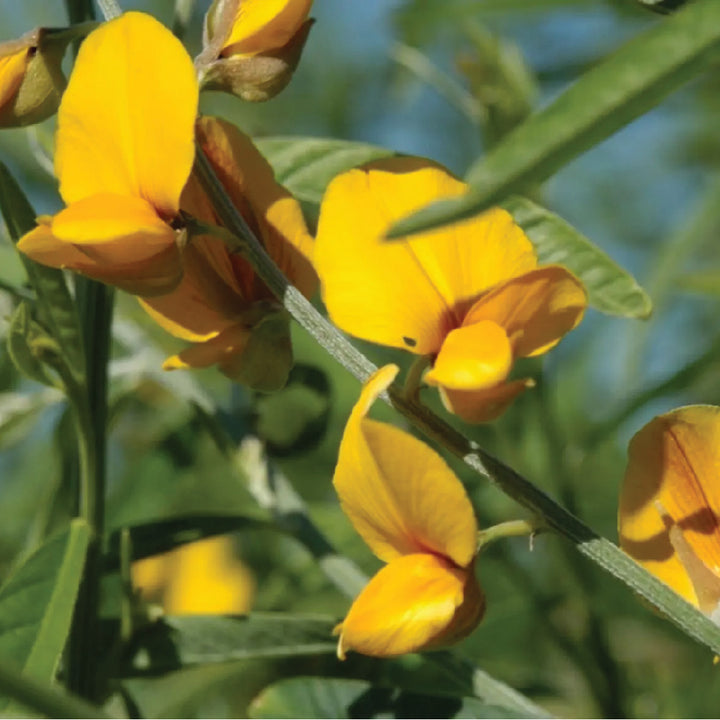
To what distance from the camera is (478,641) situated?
1.62 meters

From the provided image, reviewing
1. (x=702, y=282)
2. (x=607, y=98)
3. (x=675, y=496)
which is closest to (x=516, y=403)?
(x=702, y=282)

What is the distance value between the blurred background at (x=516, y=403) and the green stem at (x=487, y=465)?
0.93 feet

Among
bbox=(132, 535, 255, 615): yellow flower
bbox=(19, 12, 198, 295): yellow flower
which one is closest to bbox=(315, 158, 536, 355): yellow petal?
bbox=(19, 12, 198, 295): yellow flower

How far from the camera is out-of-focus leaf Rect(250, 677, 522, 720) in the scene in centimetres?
94

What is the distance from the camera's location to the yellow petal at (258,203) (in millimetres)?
926

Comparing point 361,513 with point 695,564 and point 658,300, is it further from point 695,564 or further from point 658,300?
point 658,300

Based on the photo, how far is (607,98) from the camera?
1.89 ft

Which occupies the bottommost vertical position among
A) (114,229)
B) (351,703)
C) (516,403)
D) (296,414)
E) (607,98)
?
(516,403)

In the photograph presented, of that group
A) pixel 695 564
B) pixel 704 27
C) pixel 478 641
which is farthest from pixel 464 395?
pixel 478 641

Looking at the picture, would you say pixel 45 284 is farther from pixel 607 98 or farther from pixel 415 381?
pixel 607 98

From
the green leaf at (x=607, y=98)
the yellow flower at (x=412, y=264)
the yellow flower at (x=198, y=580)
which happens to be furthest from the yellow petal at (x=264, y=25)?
the yellow flower at (x=198, y=580)

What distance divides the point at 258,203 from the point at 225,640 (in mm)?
377

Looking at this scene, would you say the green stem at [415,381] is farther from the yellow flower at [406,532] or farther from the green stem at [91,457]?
the green stem at [91,457]

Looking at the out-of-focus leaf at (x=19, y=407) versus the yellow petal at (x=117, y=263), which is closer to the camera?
the yellow petal at (x=117, y=263)
